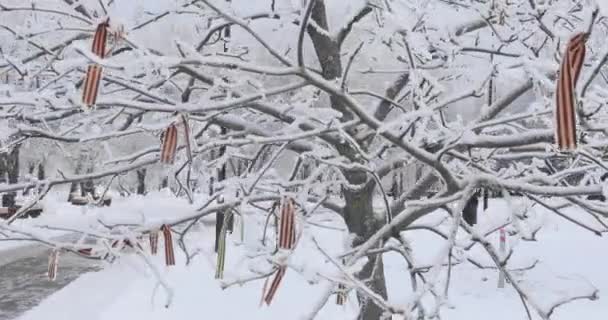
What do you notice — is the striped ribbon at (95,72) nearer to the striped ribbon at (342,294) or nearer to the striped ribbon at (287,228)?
the striped ribbon at (287,228)

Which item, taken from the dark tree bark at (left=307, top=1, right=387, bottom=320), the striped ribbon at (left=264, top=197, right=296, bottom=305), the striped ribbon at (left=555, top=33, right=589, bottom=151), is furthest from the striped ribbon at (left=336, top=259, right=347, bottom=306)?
the striped ribbon at (left=555, top=33, right=589, bottom=151)

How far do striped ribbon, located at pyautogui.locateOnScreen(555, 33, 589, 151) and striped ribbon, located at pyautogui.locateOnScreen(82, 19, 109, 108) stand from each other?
1.49 meters

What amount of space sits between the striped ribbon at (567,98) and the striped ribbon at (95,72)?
58.6 inches

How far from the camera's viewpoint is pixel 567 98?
2004 millimetres

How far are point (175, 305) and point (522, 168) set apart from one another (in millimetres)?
7404

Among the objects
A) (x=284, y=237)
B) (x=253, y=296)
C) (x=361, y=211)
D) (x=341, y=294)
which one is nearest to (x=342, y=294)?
(x=341, y=294)

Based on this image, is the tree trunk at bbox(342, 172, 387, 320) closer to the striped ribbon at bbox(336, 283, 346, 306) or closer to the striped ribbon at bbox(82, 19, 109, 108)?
the striped ribbon at bbox(336, 283, 346, 306)

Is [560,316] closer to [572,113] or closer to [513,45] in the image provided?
[513,45]

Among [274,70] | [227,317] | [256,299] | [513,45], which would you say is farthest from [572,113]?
[256,299]

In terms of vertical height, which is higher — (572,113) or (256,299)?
(572,113)

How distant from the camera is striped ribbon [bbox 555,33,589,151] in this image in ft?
6.59

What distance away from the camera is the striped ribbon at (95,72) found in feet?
7.53

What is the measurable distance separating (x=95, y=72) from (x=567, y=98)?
153cm

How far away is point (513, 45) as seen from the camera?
416cm
